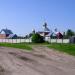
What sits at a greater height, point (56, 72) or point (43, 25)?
point (43, 25)

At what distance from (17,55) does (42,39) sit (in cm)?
3878

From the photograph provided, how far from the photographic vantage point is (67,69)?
67.3 ft

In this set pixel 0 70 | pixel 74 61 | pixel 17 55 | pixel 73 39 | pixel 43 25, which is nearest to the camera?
pixel 0 70

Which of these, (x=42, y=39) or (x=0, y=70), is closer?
(x=0, y=70)

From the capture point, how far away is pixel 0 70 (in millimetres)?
20438

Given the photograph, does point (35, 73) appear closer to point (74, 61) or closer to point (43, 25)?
point (74, 61)

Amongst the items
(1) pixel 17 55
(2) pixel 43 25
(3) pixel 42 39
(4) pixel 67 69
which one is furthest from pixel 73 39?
(2) pixel 43 25

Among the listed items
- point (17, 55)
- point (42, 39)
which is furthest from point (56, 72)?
point (42, 39)

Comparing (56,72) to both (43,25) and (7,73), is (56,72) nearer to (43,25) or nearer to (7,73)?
(7,73)

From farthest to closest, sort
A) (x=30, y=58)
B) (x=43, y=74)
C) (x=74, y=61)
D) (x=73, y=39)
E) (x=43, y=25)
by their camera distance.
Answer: (x=43, y=25) < (x=73, y=39) < (x=30, y=58) < (x=74, y=61) < (x=43, y=74)

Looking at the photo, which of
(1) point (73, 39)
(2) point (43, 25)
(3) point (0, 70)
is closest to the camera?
(3) point (0, 70)

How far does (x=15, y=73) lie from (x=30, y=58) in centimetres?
809

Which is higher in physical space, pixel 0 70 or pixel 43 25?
pixel 43 25

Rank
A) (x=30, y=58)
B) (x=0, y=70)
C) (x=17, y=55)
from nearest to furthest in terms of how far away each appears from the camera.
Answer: (x=0, y=70)
(x=30, y=58)
(x=17, y=55)
